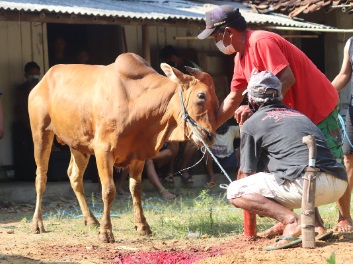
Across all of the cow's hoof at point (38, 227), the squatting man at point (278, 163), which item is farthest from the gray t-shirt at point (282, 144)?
the cow's hoof at point (38, 227)

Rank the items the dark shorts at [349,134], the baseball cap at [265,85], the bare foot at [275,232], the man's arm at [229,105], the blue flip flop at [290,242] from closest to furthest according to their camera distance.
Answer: the blue flip flop at [290,242]
the baseball cap at [265,85]
the bare foot at [275,232]
the man's arm at [229,105]
the dark shorts at [349,134]

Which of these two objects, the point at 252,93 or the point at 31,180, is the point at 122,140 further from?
the point at 31,180

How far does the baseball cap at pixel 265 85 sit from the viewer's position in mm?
6762

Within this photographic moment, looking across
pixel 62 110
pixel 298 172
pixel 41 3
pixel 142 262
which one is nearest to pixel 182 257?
pixel 142 262

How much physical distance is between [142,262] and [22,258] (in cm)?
112

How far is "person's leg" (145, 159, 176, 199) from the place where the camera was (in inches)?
496

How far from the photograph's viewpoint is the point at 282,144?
263 inches

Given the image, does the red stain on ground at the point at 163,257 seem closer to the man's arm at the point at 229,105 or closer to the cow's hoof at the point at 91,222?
the man's arm at the point at 229,105

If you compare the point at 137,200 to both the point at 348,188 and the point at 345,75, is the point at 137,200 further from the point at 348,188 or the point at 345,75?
the point at 345,75

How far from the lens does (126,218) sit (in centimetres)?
1011

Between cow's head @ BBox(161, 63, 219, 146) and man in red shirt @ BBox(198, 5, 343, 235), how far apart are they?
0.48 m

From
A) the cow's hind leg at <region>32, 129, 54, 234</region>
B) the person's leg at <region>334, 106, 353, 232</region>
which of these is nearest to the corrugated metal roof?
the cow's hind leg at <region>32, 129, 54, 234</region>

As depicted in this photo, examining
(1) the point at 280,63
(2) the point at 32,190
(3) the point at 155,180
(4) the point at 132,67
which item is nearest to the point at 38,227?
(4) the point at 132,67

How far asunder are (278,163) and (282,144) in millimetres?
163
